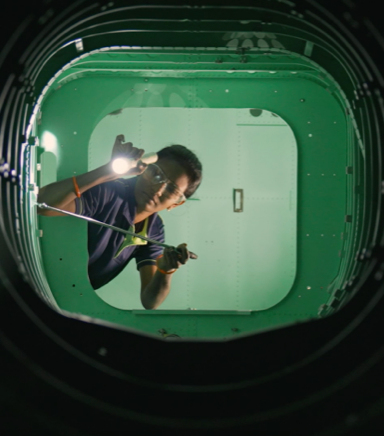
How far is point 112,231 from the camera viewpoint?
4801mm

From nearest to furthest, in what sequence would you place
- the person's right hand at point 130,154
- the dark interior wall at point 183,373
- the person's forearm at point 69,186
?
1. the dark interior wall at point 183,373
2. the person's forearm at point 69,186
3. the person's right hand at point 130,154

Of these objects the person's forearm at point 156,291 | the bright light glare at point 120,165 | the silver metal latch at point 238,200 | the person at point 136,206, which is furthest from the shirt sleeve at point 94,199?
the silver metal latch at point 238,200

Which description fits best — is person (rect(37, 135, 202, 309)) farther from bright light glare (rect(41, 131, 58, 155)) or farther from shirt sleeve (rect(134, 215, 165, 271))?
bright light glare (rect(41, 131, 58, 155))

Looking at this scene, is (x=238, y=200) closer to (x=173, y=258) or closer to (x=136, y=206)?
(x=173, y=258)

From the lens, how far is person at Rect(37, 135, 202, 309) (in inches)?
184

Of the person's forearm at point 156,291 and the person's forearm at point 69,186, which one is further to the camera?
the person's forearm at point 156,291

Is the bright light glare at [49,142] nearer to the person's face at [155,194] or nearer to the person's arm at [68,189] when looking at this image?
the person's arm at [68,189]

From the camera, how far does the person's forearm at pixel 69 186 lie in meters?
4.57

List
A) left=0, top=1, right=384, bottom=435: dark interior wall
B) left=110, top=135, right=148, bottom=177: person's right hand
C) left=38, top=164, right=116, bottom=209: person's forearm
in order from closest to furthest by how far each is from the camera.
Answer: left=0, top=1, right=384, bottom=435: dark interior wall → left=38, top=164, right=116, bottom=209: person's forearm → left=110, top=135, right=148, bottom=177: person's right hand

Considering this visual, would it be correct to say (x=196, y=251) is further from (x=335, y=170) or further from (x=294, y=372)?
(x=294, y=372)

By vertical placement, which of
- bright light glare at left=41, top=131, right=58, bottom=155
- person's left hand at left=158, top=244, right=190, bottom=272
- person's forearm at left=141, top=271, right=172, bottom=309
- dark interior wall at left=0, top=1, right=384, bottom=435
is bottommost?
dark interior wall at left=0, top=1, right=384, bottom=435

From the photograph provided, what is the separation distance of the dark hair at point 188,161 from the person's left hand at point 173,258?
0.51 meters

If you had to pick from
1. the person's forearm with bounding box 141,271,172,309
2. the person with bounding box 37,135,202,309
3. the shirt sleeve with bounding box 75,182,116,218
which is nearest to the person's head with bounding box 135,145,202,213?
the person with bounding box 37,135,202,309

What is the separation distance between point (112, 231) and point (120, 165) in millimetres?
631
